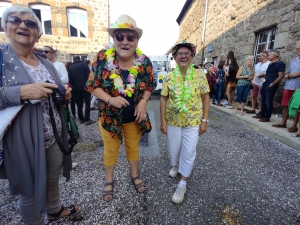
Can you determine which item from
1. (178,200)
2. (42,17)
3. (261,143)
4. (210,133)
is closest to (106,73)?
(178,200)

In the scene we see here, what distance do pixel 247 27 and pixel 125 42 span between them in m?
7.33

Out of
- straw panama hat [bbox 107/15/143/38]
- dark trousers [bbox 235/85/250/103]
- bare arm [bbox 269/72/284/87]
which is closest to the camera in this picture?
straw panama hat [bbox 107/15/143/38]

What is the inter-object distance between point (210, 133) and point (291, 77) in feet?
7.30

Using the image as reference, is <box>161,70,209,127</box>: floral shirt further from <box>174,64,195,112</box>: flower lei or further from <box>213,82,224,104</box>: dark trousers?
<box>213,82,224,104</box>: dark trousers

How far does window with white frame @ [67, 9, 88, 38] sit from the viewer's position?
10.9m

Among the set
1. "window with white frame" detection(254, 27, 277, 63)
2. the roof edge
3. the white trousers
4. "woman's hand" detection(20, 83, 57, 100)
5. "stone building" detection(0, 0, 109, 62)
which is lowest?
the white trousers

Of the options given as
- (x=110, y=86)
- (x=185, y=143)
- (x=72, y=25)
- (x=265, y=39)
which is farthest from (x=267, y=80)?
(x=72, y=25)

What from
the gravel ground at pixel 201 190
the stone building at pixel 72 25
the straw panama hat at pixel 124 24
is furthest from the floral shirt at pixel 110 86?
the stone building at pixel 72 25

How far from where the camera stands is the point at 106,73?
1.70 m

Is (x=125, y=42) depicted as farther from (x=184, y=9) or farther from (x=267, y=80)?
(x=184, y=9)

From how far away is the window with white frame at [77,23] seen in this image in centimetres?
1092

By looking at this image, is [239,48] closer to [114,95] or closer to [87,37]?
[114,95]

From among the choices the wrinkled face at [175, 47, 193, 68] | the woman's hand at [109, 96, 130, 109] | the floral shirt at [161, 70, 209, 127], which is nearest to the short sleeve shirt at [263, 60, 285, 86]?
the floral shirt at [161, 70, 209, 127]

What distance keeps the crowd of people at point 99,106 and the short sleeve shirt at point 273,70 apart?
363cm
